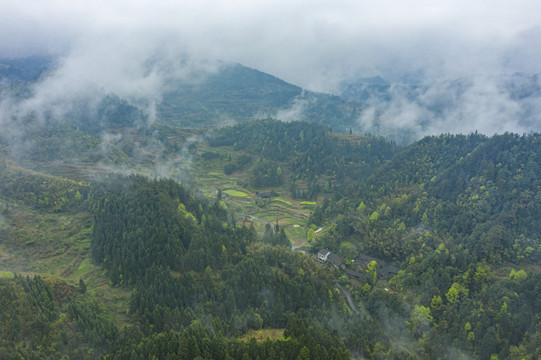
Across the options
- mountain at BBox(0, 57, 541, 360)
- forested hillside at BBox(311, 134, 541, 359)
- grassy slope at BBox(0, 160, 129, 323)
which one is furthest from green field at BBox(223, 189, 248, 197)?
grassy slope at BBox(0, 160, 129, 323)

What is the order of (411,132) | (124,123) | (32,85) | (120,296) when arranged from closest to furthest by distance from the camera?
1. (120,296)
2. (32,85)
3. (124,123)
4. (411,132)

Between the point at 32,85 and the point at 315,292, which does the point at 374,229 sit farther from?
the point at 32,85

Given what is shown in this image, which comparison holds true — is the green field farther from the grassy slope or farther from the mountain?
the grassy slope

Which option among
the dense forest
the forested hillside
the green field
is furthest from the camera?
the green field

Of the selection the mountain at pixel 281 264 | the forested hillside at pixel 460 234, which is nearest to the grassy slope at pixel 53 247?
the mountain at pixel 281 264

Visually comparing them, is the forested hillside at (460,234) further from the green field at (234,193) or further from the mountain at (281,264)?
the green field at (234,193)

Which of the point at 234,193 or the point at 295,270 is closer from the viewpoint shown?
the point at 295,270

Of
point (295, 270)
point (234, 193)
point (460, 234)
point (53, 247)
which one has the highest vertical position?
point (460, 234)

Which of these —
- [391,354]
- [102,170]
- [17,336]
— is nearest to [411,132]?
[102,170]

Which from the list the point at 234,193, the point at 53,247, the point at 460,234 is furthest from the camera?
the point at 234,193

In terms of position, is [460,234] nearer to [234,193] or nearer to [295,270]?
[295,270]

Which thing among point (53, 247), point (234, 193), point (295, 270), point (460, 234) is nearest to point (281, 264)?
point (295, 270)
